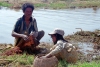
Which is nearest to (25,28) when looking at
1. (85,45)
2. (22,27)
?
(22,27)

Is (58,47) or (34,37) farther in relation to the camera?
(34,37)

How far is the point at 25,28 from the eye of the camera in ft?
24.0

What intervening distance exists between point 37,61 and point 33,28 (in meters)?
2.22

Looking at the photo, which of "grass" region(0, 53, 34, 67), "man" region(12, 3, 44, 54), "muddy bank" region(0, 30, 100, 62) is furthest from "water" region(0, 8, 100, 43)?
"grass" region(0, 53, 34, 67)

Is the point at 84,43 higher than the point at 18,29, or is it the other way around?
the point at 18,29

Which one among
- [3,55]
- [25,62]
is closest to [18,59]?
[25,62]

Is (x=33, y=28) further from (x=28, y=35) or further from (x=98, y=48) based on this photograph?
(x=98, y=48)

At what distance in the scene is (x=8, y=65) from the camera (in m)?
5.89

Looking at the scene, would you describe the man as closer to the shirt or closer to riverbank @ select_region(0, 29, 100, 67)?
the shirt

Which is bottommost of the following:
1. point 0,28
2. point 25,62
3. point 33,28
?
point 0,28

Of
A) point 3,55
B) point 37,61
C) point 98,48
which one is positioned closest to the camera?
point 37,61

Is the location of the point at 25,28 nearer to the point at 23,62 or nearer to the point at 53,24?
the point at 23,62

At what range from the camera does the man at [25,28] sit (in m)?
6.97

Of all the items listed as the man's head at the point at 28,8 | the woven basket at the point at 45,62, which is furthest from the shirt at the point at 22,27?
the woven basket at the point at 45,62
